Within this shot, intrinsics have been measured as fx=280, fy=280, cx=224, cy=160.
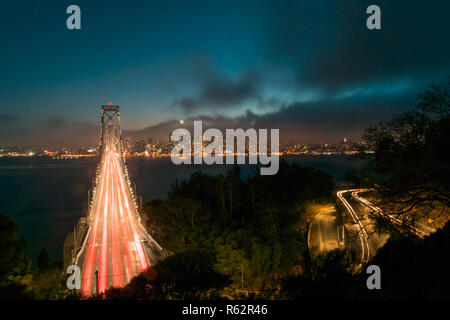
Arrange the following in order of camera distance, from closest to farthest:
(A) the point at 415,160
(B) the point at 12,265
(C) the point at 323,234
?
(A) the point at 415,160 → (C) the point at 323,234 → (B) the point at 12,265

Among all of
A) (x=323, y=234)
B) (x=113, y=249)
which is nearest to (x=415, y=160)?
(x=323, y=234)

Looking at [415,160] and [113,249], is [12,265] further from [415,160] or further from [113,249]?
[415,160]

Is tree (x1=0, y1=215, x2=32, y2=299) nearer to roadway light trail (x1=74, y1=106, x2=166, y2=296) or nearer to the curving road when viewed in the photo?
roadway light trail (x1=74, y1=106, x2=166, y2=296)

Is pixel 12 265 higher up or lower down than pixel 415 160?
lower down

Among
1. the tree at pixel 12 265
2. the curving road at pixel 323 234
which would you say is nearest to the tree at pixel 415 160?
the curving road at pixel 323 234

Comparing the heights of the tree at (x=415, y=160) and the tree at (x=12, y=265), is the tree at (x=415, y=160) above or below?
above

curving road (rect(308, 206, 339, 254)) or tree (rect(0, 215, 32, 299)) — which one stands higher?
curving road (rect(308, 206, 339, 254))

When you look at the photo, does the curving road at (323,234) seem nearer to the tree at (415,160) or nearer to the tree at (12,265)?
the tree at (415,160)

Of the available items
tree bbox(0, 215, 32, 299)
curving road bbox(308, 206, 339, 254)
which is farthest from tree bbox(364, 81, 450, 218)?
tree bbox(0, 215, 32, 299)
